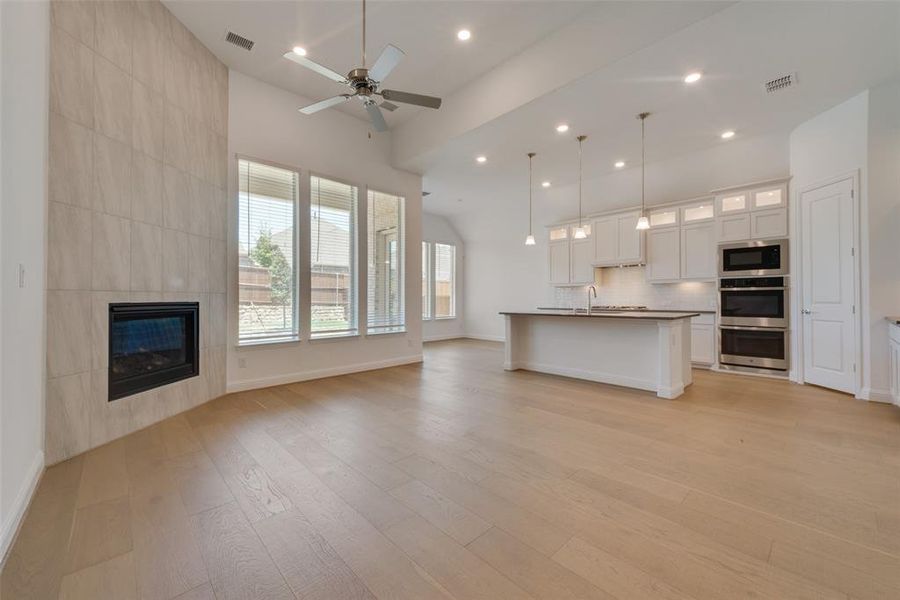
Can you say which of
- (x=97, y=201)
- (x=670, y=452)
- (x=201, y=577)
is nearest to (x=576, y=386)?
(x=670, y=452)

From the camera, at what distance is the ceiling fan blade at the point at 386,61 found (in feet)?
7.63

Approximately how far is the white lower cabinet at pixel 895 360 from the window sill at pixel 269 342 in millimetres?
6526

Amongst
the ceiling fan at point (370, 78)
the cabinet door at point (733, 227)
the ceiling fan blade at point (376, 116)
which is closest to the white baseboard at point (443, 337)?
the cabinet door at point (733, 227)

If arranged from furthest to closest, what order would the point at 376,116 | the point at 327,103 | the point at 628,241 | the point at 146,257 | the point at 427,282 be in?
the point at 427,282 → the point at 628,241 → the point at 146,257 → the point at 376,116 → the point at 327,103

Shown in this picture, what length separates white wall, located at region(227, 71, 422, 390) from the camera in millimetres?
4316

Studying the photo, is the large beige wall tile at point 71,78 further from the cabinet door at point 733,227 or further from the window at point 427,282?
the cabinet door at point 733,227

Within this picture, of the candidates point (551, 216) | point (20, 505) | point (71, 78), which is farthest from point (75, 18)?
point (551, 216)

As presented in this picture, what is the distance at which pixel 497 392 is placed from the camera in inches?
169

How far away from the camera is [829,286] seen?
171 inches

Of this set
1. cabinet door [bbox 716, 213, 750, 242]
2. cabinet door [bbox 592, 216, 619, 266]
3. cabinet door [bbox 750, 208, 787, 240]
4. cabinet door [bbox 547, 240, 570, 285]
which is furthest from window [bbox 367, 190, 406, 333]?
cabinet door [bbox 750, 208, 787, 240]

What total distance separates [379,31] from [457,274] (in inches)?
272

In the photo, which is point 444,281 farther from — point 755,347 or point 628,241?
point 755,347

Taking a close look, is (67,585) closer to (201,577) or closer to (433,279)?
(201,577)

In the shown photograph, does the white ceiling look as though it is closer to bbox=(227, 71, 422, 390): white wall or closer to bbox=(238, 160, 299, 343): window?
bbox=(227, 71, 422, 390): white wall
